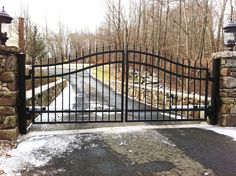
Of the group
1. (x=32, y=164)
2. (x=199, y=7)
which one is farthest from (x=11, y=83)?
(x=199, y=7)

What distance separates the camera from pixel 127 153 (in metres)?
4.04

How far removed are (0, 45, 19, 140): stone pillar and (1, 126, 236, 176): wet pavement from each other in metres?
0.34

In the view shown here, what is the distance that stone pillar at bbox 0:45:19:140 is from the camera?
457 cm

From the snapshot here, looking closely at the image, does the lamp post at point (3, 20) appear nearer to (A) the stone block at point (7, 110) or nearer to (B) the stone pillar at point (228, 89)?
(A) the stone block at point (7, 110)

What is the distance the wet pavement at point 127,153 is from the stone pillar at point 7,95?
34 cm

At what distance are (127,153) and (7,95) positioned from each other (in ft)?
7.40

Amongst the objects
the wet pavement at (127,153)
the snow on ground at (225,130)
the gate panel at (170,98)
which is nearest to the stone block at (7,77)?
the wet pavement at (127,153)

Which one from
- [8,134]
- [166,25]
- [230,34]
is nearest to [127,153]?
[8,134]

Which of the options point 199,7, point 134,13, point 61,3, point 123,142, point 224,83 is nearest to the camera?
point 123,142

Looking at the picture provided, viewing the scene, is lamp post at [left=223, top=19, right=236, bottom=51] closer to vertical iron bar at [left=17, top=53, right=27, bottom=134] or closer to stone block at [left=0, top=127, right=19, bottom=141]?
vertical iron bar at [left=17, top=53, right=27, bottom=134]

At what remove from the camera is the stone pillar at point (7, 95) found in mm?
4574

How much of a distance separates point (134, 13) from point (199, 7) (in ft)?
22.7

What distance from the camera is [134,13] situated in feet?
64.4

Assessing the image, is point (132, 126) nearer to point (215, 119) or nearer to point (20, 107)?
point (215, 119)
